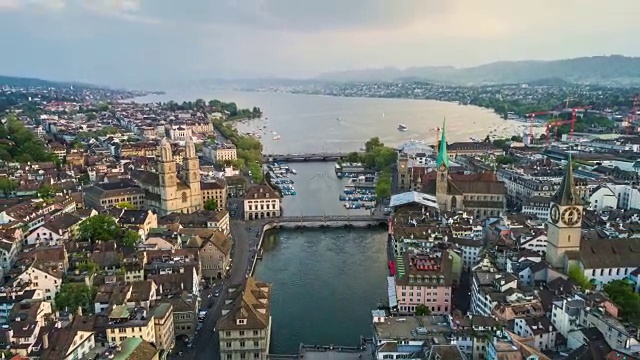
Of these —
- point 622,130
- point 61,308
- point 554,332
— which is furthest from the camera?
point 622,130

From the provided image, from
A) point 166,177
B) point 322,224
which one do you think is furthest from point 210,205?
point 322,224

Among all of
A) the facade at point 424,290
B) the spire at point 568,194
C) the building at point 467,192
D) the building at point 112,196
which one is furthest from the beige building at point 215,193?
the spire at point 568,194

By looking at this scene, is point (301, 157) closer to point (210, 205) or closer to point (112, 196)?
point (210, 205)

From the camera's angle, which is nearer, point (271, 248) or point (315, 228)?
point (271, 248)

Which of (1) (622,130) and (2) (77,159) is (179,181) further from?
(1) (622,130)

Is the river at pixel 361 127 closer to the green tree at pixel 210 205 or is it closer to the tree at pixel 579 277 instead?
the green tree at pixel 210 205

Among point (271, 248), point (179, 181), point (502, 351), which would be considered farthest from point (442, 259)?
point (179, 181)
